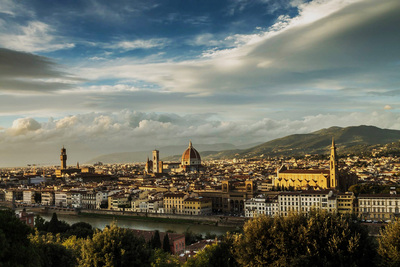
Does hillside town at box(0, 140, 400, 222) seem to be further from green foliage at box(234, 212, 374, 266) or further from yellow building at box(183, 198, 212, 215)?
green foliage at box(234, 212, 374, 266)

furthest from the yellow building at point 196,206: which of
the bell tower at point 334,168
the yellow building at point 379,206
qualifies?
the bell tower at point 334,168

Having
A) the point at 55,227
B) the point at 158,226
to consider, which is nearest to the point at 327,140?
the point at 158,226

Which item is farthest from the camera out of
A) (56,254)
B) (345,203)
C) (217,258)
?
(345,203)

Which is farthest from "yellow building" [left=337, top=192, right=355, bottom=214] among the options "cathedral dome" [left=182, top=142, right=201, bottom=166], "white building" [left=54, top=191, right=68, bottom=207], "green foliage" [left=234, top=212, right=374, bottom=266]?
"cathedral dome" [left=182, top=142, right=201, bottom=166]

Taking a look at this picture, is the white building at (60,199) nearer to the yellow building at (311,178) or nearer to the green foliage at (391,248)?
the yellow building at (311,178)

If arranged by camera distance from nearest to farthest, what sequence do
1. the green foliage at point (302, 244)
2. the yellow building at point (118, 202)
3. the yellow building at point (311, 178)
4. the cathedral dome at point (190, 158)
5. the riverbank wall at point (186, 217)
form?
the green foliage at point (302, 244) → the riverbank wall at point (186, 217) → the yellow building at point (118, 202) → the yellow building at point (311, 178) → the cathedral dome at point (190, 158)

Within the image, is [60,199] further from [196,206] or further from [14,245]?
[14,245]

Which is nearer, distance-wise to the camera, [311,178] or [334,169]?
[334,169]

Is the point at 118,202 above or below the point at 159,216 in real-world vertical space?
above
